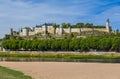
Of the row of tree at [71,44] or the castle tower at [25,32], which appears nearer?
the row of tree at [71,44]

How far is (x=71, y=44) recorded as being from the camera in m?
87.6

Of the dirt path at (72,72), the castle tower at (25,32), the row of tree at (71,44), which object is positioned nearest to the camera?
the dirt path at (72,72)

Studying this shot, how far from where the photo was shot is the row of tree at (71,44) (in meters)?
79.8

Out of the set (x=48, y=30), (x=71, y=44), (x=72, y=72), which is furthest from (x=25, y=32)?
(x=72, y=72)

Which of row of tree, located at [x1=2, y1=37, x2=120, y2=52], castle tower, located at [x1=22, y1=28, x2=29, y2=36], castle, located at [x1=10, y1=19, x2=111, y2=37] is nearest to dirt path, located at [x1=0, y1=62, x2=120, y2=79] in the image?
row of tree, located at [x1=2, y1=37, x2=120, y2=52]

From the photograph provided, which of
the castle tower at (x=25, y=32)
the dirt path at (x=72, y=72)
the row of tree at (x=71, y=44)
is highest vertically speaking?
the castle tower at (x=25, y=32)

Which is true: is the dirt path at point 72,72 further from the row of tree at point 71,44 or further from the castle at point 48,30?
the castle at point 48,30

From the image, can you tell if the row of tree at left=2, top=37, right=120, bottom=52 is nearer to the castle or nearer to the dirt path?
the castle

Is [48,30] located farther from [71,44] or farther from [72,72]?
[72,72]

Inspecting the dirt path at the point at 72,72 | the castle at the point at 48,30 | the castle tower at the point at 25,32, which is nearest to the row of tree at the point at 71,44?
the castle at the point at 48,30

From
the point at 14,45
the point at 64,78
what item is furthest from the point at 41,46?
the point at 64,78

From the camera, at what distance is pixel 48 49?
93.2 meters

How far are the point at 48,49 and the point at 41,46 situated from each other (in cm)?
219

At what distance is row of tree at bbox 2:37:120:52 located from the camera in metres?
79.8
